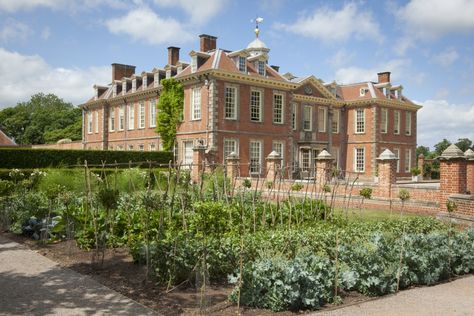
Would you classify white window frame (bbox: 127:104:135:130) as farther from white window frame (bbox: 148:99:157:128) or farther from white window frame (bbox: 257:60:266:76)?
white window frame (bbox: 257:60:266:76)

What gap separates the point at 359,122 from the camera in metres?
36.1

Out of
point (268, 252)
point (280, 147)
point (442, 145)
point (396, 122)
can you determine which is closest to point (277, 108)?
point (280, 147)

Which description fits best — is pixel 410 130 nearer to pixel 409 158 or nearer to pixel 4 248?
pixel 409 158

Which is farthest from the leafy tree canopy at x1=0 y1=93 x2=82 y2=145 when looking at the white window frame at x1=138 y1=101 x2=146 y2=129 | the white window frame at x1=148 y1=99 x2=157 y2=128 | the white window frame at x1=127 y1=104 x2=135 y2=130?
the white window frame at x1=148 y1=99 x2=157 y2=128

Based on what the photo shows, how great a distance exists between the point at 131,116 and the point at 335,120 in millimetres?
16490

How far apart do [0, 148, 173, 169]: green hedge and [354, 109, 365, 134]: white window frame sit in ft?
54.8

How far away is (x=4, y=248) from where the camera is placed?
347 inches

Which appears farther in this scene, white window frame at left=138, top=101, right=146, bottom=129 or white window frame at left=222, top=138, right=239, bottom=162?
white window frame at left=138, top=101, right=146, bottom=129

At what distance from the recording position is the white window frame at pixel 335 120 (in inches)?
1405

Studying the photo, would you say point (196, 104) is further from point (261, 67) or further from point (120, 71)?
point (120, 71)

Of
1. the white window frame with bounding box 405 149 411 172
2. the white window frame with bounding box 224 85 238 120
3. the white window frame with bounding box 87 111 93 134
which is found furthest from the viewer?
the white window frame with bounding box 87 111 93 134

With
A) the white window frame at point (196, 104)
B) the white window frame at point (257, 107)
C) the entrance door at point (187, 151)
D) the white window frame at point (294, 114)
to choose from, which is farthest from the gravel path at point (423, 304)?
the white window frame at point (294, 114)

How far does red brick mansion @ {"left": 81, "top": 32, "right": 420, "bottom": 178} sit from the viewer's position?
26359 millimetres

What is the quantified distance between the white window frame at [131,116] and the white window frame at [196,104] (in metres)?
7.86
